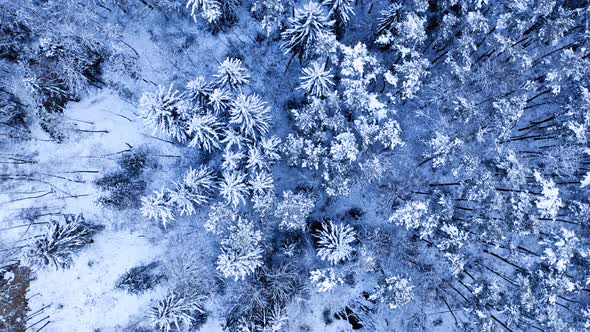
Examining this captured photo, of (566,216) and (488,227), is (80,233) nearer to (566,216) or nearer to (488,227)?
(488,227)

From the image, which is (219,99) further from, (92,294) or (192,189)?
(92,294)

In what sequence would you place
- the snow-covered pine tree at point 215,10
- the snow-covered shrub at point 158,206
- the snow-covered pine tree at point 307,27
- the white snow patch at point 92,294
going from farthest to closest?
the white snow patch at point 92,294 < the snow-covered shrub at point 158,206 < the snow-covered pine tree at point 215,10 < the snow-covered pine tree at point 307,27

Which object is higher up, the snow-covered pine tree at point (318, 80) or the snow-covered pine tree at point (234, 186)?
the snow-covered pine tree at point (318, 80)

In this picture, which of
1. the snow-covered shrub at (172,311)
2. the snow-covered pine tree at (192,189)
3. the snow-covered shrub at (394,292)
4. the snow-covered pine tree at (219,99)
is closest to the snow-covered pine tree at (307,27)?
the snow-covered pine tree at (219,99)

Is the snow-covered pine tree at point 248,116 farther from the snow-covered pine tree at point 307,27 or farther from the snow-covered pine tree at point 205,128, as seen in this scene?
the snow-covered pine tree at point 307,27

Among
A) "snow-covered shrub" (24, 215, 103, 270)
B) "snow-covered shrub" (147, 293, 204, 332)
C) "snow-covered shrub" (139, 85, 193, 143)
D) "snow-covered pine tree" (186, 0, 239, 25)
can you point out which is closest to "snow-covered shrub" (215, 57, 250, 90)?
"snow-covered shrub" (139, 85, 193, 143)

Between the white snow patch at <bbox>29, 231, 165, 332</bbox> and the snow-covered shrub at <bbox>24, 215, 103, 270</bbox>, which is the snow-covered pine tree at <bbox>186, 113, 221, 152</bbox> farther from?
the snow-covered shrub at <bbox>24, 215, 103, 270</bbox>

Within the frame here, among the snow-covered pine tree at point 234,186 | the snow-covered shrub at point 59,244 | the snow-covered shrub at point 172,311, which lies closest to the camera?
the snow-covered pine tree at point 234,186
